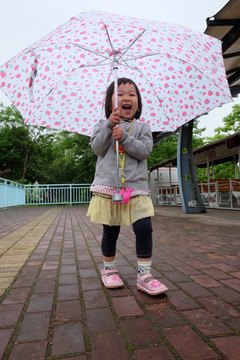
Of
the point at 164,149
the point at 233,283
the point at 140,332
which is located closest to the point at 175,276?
the point at 233,283

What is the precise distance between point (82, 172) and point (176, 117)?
1644 centimetres

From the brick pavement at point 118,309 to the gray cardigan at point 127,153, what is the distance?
31.1 inches

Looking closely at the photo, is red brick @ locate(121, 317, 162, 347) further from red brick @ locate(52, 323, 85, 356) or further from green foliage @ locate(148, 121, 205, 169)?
green foliage @ locate(148, 121, 205, 169)

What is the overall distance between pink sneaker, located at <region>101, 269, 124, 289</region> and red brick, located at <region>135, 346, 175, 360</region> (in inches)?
32.0

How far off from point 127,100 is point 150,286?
131cm

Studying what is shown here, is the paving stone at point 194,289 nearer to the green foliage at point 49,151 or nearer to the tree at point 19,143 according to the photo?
the green foliage at point 49,151

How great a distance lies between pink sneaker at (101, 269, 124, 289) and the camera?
6.70 feet

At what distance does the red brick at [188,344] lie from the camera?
119 cm

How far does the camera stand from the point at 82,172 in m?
18.7

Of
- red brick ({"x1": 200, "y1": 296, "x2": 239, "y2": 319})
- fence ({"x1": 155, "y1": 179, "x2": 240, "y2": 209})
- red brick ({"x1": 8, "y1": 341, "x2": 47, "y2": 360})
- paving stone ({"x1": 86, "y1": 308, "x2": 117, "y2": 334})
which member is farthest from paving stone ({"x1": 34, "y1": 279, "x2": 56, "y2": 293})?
fence ({"x1": 155, "y1": 179, "x2": 240, "y2": 209})

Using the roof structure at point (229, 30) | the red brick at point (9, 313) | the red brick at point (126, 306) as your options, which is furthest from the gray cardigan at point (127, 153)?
the roof structure at point (229, 30)

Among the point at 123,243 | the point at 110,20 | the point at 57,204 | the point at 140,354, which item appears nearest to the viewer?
the point at 140,354

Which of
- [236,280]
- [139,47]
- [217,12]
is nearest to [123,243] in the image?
[236,280]

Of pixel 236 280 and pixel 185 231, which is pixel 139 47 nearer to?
pixel 236 280
